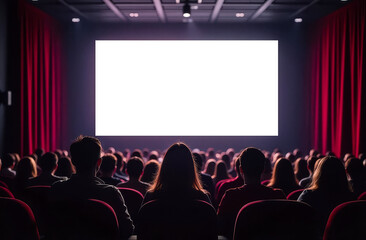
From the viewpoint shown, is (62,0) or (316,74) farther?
(316,74)

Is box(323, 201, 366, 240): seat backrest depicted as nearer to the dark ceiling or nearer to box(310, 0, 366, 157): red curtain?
box(310, 0, 366, 157): red curtain

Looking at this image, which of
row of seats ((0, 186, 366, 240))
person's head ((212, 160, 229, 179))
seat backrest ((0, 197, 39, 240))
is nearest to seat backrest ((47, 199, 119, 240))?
row of seats ((0, 186, 366, 240))

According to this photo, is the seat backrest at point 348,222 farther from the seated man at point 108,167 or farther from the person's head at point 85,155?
the seated man at point 108,167

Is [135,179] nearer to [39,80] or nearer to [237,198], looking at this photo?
[237,198]

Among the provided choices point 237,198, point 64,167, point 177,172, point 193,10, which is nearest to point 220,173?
point 64,167

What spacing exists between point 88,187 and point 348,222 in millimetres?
1803

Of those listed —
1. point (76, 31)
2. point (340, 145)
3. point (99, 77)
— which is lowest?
point (340, 145)

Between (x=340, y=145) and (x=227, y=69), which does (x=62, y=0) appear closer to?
(x=227, y=69)

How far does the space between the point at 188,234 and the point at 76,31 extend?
12913mm

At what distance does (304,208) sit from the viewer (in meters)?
2.44

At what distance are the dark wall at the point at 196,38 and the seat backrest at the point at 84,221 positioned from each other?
1149 centimetres

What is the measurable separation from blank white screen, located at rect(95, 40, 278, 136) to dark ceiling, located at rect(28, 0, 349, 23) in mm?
910

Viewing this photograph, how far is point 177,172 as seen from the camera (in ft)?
9.25

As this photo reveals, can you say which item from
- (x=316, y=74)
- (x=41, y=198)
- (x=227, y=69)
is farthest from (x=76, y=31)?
(x=41, y=198)
